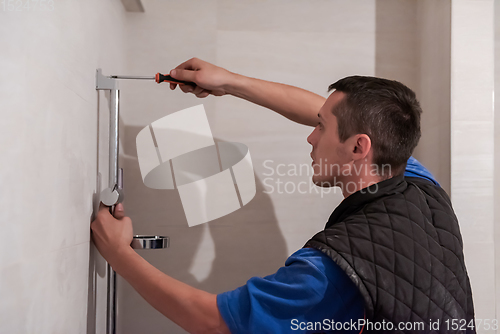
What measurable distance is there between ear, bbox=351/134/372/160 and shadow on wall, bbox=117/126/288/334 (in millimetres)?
552

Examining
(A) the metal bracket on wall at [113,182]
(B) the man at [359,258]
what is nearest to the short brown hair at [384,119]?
(B) the man at [359,258]

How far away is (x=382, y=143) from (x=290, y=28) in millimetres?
724

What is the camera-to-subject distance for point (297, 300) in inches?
28.3

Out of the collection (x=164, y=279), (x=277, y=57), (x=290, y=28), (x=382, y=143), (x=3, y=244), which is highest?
(x=290, y=28)

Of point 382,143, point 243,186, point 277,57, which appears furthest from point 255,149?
point 382,143

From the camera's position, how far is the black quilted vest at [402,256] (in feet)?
2.31

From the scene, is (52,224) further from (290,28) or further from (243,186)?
(290,28)

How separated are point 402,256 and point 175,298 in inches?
18.3

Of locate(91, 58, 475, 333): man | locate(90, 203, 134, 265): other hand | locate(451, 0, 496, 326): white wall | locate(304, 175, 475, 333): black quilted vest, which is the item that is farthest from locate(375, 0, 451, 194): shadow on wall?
locate(90, 203, 134, 265): other hand

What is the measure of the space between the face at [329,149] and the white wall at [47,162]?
0.56 meters

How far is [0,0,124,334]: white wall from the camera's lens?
0.58 metres

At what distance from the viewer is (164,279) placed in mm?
833

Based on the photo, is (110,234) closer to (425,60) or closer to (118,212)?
(118,212)

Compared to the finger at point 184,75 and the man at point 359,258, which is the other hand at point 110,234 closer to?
the man at point 359,258
